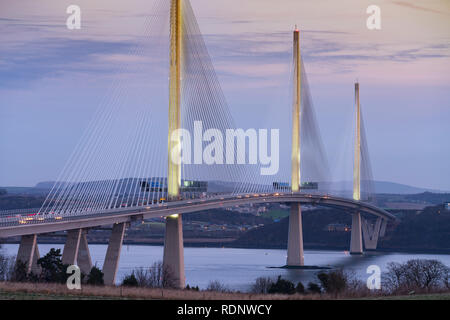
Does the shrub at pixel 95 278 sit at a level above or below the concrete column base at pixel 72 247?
below

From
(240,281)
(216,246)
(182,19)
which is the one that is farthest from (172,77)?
(216,246)

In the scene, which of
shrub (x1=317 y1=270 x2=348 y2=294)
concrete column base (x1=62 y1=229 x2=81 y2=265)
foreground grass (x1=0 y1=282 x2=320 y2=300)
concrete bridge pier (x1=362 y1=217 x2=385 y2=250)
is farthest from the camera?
concrete bridge pier (x1=362 y1=217 x2=385 y2=250)

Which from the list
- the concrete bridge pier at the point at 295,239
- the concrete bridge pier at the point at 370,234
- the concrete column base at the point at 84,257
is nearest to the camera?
the concrete column base at the point at 84,257

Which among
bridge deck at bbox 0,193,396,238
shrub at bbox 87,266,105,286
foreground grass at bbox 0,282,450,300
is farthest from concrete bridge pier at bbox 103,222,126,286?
foreground grass at bbox 0,282,450,300

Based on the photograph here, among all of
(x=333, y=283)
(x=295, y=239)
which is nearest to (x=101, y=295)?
(x=333, y=283)

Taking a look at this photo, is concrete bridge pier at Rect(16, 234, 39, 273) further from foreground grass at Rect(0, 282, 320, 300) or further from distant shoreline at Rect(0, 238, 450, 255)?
distant shoreline at Rect(0, 238, 450, 255)

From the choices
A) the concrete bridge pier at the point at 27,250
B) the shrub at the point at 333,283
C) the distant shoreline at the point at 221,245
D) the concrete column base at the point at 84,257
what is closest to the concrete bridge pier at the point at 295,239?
the concrete column base at the point at 84,257

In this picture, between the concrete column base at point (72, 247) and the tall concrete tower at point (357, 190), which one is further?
the tall concrete tower at point (357, 190)

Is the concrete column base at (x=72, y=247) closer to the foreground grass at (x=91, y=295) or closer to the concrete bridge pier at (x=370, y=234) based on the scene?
the foreground grass at (x=91, y=295)
